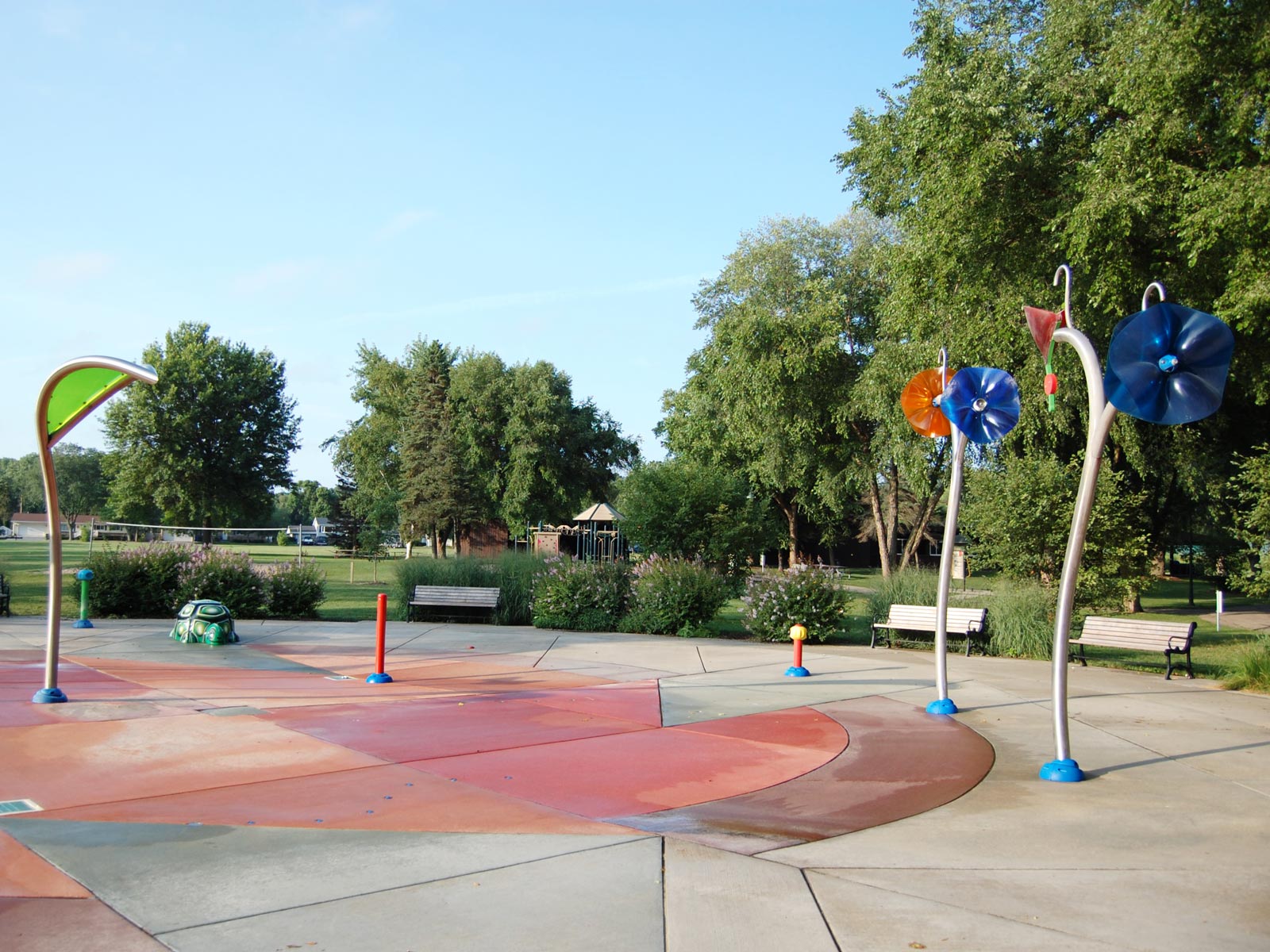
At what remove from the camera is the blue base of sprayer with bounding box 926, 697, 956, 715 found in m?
10.5

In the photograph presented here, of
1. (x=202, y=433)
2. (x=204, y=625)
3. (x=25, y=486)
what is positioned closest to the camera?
(x=204, y=625)

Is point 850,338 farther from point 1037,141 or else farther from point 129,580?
point 129,580

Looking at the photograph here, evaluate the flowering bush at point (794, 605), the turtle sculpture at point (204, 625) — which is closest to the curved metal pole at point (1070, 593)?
the flowering bush at point (794, 605)

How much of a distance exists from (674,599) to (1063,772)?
11.5m

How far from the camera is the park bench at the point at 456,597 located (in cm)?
1997

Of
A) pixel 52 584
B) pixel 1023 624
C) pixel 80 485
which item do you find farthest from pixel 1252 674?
pixel 80 485

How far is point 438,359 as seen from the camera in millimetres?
55688

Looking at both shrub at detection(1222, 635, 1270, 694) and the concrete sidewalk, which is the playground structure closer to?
the concrete sidewalk

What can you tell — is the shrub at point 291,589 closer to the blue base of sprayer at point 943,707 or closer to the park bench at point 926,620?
the park bench at point 926,620

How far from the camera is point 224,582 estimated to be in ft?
64.0

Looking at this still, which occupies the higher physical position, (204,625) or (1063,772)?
(204,625)

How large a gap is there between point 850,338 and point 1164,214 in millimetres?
15913

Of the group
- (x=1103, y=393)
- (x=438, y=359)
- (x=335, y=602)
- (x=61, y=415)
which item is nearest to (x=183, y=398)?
(x=438, y=359)

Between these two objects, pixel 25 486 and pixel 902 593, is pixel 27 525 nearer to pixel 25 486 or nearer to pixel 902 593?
pixel 25 486
